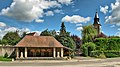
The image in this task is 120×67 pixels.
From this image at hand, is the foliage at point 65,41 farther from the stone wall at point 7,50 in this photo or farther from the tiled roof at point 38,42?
the stone wall at point 7,50

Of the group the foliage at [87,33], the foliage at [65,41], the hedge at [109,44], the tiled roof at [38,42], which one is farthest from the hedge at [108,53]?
the foliage at [87,33]

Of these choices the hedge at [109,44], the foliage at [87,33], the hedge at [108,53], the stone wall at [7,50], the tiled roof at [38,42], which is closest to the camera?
the tiled roof at [38,42]

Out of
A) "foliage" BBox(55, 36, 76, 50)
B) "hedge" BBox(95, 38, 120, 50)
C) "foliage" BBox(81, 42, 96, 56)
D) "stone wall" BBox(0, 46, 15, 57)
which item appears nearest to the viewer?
"stone wall" BBox(0, 46, 15, 57)

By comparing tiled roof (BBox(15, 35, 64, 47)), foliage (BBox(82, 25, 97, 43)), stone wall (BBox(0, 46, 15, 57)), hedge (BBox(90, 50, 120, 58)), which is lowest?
hedge (BBox(90, 50, 120, 58))

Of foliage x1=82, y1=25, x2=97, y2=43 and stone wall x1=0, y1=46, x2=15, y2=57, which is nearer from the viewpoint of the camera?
stone wall x1=0, y1=46, x2=15, y2=57

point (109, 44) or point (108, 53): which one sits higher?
point (109, 44)

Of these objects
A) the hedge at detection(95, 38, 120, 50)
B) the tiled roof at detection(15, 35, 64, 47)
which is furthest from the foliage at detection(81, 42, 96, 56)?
the tiled roof at detection(15, 35, 64, 47)

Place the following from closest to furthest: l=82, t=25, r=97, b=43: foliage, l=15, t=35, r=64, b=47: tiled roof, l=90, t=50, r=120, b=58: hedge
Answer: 1. l=15, t=35, r=64, b=47: tiled roof
2. l=90, t=50, r=120, b=58: hedge
3. l=82, t=25, r=97, b=43: foliage

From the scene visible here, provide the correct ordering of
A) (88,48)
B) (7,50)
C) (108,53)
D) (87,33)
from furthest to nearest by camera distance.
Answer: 1. (87,33)
2. (88,48)
3. (108,53)
4. (7,50)

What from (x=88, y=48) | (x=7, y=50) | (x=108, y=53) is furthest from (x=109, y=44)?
(x=7, y=50)

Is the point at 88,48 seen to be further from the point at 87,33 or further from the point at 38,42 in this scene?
the point at 87,33

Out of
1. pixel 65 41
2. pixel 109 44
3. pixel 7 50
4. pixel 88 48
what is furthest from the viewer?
pixel 109 44

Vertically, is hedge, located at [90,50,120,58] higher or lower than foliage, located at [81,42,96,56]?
lower

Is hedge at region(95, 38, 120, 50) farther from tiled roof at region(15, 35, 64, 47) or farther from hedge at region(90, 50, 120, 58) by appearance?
tiled roof at region(15, 35, 64, 47)
